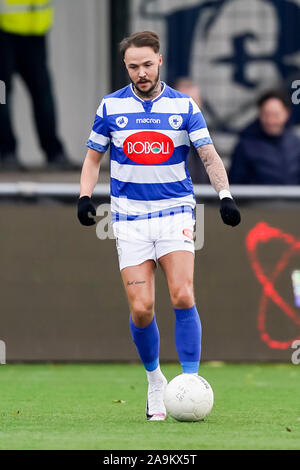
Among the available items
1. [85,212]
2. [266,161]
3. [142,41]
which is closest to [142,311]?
[85,212]

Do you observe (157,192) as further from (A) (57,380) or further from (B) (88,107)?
(B) (88,107)

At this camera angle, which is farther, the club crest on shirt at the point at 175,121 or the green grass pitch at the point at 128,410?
the club crest on shirt at the point at 175,121

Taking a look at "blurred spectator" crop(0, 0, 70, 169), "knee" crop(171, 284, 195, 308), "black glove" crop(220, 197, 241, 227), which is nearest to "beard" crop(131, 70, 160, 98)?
"black glove" crop(220, 197, 241, 227)

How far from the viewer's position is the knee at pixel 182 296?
777cm

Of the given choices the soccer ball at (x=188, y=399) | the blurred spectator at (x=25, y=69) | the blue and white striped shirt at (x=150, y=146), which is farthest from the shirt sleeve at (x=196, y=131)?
the blurred spectator at (x=25, y=69)

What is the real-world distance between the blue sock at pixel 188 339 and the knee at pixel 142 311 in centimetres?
16

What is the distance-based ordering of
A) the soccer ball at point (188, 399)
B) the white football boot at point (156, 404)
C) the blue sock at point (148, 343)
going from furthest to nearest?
the blue sock at point (148, 343) → the white football boot at point (156, 404) → the soccer ball at point (188, 399)

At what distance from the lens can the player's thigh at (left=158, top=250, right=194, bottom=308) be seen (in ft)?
25.5

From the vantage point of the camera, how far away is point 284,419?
7902 millimetres

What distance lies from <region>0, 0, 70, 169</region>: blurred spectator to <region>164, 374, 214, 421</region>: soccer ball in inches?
258

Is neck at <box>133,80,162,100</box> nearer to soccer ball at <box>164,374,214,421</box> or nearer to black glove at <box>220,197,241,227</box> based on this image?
black glove at <box>220,197,241,227</box>

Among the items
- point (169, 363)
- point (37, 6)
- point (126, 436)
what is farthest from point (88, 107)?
point (126, 436)

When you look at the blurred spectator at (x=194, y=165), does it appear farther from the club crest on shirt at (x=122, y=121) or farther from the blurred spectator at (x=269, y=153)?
the club crest on shirt at (x=122, y=121)
